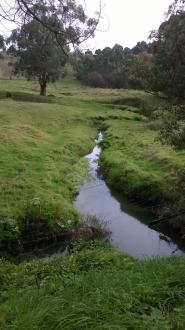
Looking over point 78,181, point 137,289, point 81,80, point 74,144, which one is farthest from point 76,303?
point 81,80

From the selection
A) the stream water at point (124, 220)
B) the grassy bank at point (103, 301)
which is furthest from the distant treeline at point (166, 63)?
the grassy bank at point (103, 301)

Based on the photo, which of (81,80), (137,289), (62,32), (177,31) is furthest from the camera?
(81,80)

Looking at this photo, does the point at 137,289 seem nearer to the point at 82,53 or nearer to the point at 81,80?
the point at 82,53

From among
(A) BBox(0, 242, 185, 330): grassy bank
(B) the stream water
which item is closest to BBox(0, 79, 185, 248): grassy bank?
(B) the stream water

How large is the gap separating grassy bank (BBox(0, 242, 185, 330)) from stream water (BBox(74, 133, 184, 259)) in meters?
6.59

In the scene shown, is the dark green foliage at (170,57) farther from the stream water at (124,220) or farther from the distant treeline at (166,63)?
the stream water at (124,220)

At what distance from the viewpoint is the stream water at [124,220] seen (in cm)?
1880

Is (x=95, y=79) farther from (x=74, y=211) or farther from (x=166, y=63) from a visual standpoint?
(x=166, y=63)

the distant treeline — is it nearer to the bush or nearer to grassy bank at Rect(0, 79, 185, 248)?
grassy bank at Rect(0, 79, 185, 248)

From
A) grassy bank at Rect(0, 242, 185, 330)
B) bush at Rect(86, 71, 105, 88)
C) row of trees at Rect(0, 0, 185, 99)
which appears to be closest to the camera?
grassy bank at Rect(0, 242, 185, 330)

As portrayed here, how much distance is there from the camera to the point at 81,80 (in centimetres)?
11538

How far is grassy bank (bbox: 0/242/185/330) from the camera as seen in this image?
6.75m

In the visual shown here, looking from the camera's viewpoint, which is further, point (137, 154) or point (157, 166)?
point (137, 154)

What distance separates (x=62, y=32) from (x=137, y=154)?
23952 mm
